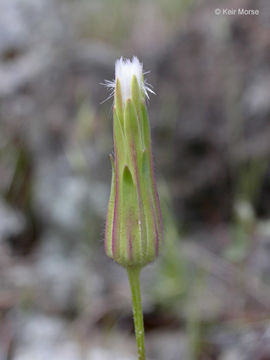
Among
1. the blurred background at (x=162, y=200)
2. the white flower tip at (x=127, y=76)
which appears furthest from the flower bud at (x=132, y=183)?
the blurred background at (x=162, y=200)

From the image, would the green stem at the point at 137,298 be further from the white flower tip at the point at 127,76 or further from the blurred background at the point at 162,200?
the blurred background at the point at 162,200

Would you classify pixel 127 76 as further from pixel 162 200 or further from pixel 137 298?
pixel 162 200

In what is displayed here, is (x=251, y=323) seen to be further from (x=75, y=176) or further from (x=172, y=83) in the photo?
(x=172, y=83)

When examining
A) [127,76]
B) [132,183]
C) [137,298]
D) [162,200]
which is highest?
[162,200]

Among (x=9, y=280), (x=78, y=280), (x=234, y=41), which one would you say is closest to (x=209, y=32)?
(x=234, y=41)

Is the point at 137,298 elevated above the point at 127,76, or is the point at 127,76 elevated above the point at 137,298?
the point at 127,76

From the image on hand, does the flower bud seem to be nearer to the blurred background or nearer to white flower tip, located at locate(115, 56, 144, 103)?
white flower tip, located at locate(115, 56, 144, 103)

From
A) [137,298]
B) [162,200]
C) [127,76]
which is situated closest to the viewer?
[127,76]

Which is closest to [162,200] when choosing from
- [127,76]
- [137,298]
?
[137,298]
